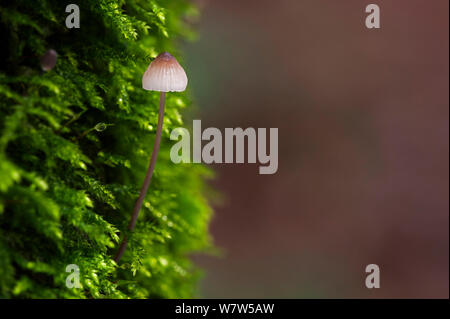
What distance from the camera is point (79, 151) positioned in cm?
92

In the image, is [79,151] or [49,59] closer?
[49,59]

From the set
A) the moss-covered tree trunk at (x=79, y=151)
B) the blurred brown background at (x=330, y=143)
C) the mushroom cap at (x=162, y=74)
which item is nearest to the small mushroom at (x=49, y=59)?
the moss-covered tree trunk at (x=79, y=151)

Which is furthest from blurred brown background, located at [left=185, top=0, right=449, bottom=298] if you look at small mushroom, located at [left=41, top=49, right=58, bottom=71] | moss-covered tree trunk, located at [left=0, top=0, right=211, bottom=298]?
small mushroom, located at [left=41, top=49, right=58, bottom=71]

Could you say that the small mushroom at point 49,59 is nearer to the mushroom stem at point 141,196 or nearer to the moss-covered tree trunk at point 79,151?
the moss-covered tree trunk at point 79,151

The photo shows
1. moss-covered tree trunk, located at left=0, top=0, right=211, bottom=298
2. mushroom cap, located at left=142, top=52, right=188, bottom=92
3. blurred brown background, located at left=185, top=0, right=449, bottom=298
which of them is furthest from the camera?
blurred brown background, located at left=185, top=0, right=449, bottom=298

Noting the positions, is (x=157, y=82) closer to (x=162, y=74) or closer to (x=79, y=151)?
(x=162, y=74)

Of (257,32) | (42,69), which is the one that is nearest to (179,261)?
(42,69)

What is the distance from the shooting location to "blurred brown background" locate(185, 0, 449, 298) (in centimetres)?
448

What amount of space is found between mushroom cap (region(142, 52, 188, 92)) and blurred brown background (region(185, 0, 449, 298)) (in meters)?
3.53

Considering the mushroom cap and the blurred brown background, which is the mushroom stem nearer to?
the mushroom cap

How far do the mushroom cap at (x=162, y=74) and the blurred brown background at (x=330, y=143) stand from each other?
3535 millimetres

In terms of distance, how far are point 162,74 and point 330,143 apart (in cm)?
433

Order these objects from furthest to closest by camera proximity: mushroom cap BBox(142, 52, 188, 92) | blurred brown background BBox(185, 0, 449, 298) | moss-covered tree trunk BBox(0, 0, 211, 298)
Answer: blurred brown background BBox(185, 0, 449, 298), mushroom cap BBox(142, 52, 188, 92), moss-covered tree trunk BBox(0, 0, 211, 298)

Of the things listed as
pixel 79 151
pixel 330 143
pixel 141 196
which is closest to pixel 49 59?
pixel 79 151
